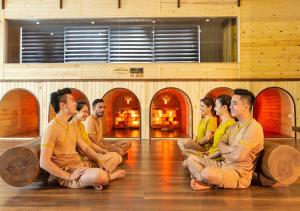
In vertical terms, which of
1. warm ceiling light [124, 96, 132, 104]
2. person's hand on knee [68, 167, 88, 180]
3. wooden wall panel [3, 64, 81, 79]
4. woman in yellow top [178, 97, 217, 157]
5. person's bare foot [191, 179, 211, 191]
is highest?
wooden wall panel [3, 64, 81, 79]

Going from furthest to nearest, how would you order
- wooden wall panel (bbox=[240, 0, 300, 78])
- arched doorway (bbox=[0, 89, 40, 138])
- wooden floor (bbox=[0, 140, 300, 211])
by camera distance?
arched doorway (bbox=[0, 89, 40, 138]) → wooden wall panel (bbox=[240, 0, 300, 78]) → wooden floor (bbox=[0, 140, 300, 211])

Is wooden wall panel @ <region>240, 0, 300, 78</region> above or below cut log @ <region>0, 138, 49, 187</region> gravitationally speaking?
above

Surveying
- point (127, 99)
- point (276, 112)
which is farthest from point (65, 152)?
point (127, 99)

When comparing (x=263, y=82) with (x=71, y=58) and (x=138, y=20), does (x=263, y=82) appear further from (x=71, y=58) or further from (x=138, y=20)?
(x=71, y=58)

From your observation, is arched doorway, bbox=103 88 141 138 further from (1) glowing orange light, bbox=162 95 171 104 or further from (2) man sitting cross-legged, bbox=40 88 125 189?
(2) man sitting cross-legged, bbox=40 88 125 189

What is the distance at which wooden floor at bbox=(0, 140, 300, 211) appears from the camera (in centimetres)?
324

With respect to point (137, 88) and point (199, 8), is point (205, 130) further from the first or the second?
point (199, 8)

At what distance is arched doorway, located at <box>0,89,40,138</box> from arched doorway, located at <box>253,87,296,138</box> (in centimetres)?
880

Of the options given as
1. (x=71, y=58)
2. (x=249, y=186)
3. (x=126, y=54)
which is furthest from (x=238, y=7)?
(x=249, y=186)

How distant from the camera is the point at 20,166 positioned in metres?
3.76

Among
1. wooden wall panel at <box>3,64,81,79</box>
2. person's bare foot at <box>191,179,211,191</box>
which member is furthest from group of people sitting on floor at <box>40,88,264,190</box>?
wooden wall panel at <box>3,64,81,79</box>

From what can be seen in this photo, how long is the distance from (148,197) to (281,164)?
6.06 feet

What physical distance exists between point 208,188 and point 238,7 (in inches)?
318

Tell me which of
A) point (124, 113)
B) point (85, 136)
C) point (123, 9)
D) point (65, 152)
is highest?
point (123, 9)
